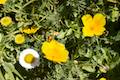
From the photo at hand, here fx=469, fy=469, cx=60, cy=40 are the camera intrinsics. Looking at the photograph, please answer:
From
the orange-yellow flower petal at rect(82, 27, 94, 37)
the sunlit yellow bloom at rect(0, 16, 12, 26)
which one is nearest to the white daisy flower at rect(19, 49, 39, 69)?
the sunlit yellow bloom at rect(0, 16, 12, 26)

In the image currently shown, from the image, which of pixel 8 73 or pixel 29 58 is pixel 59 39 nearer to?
pixel 29 58

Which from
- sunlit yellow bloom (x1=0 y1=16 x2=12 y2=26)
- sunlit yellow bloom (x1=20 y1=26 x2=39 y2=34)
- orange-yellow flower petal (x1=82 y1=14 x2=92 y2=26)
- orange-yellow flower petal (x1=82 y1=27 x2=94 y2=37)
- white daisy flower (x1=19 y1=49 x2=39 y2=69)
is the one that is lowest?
white daisy flower (x1=19 y1=49 x2=39 y2=69)

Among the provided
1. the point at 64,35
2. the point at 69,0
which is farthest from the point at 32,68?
the point at 69,0

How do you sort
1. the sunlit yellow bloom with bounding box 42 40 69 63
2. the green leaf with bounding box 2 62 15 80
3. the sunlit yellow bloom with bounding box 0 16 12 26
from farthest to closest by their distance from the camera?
1. the sunlit yellow bloom with bounding box 0 16 12 26
2. the green leaf with bounding box 2 62 15 80
3. the sunlit yellow bloom with bounding box 42 40 69 63

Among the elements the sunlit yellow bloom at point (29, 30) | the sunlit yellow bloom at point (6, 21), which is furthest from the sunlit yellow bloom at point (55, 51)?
the sunlit yellow bloom at point (6, 21)

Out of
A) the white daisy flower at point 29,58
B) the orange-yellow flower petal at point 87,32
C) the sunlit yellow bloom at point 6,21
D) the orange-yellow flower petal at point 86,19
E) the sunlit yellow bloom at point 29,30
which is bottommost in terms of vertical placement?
the white daisy flower at point 29,58

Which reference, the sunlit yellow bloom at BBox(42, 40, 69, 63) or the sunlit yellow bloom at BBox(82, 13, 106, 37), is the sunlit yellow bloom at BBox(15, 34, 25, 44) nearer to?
Answer: the sunlit yellow bloom at BBox(42, 40, 69, 63)

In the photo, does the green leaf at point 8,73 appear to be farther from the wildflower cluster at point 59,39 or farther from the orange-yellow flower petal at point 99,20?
the orange-yellow flower petal at point 99,20
